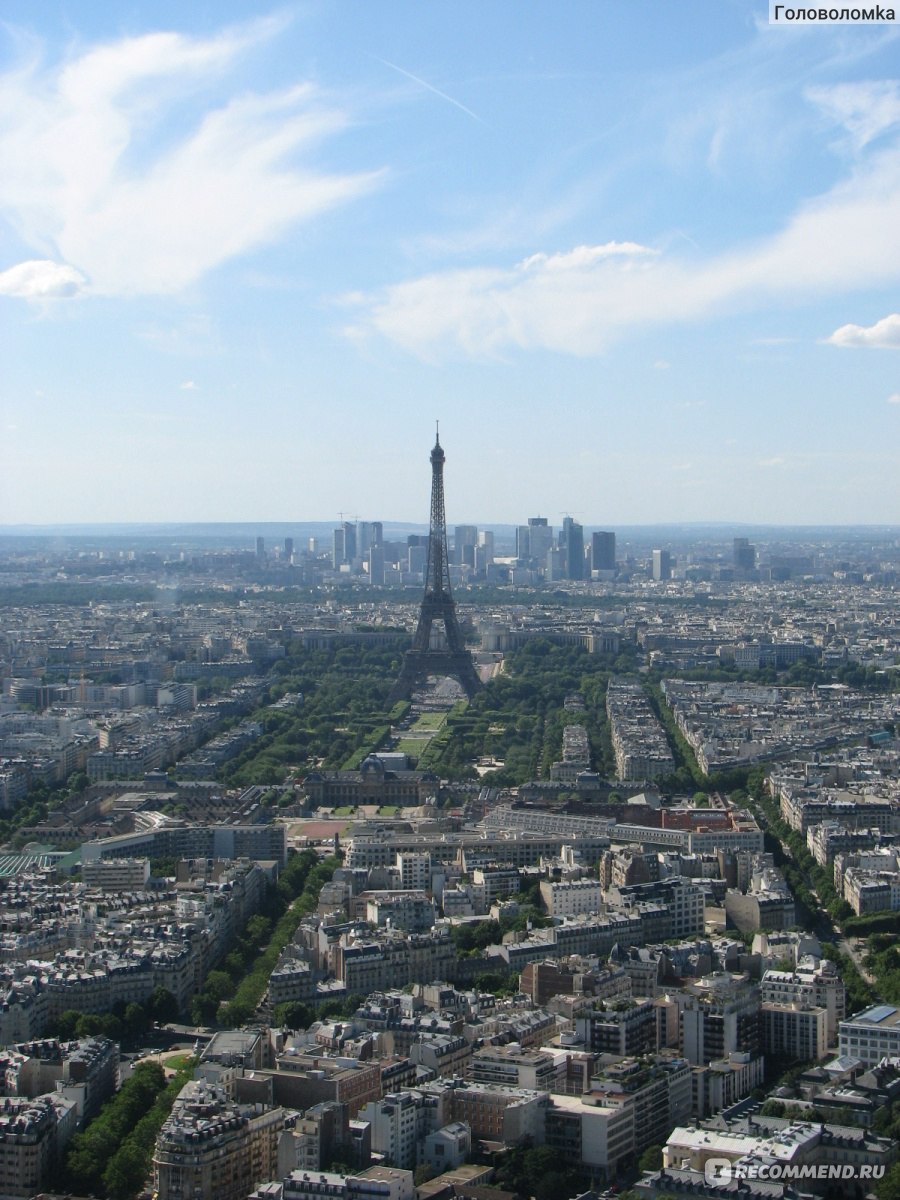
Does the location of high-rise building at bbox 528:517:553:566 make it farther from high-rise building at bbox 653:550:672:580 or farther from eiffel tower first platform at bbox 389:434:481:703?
eiffel tower first platform at bbox 389:434:481:703

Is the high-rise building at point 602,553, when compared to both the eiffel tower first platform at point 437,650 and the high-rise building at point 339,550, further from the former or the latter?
the eiffel tower first platform at point 437,650

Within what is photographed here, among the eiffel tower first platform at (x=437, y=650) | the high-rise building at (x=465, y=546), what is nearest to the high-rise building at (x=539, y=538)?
the high-rise building at (x=465, y=546)

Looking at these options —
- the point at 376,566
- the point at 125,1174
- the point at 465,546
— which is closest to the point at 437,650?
the point at 125,1174

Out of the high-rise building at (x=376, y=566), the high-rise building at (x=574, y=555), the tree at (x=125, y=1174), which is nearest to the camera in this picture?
the tree at (x=125, y=1174)

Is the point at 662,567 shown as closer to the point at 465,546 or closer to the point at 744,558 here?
the point at 744,558

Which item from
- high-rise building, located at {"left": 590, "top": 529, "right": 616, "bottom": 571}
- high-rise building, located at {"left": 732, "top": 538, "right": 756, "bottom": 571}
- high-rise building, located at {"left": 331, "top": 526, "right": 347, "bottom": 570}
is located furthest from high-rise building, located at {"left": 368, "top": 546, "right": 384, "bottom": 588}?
high-rise building, located at {"left": 732, "top": 538, "right": 756, "bottom": 571}

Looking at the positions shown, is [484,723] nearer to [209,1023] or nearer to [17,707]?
[17,707]

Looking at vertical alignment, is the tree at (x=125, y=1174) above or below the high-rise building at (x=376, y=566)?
below
